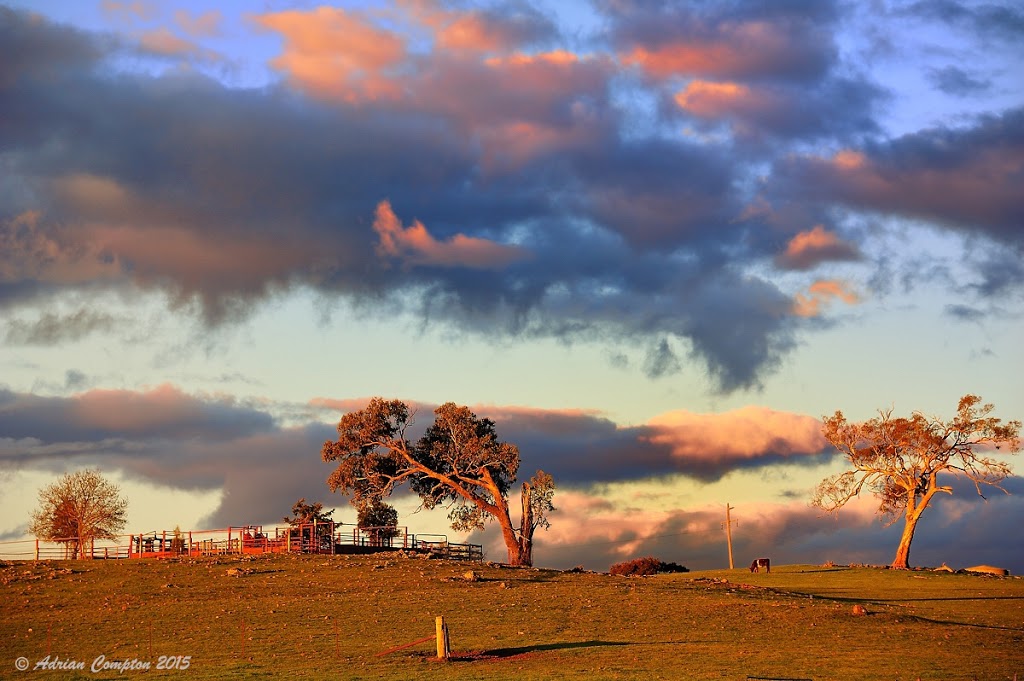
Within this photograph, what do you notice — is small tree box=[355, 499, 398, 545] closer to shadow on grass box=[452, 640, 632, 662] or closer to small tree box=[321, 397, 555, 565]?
small tree box=[321, 397, 555, 565]

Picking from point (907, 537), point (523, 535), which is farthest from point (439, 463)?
point (907, 537)

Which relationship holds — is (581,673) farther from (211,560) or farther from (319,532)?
(319,532)

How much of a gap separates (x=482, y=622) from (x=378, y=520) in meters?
45.8

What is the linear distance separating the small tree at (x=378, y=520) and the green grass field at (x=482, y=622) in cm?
1063

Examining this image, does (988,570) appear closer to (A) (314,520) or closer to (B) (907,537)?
(B) (907,537)

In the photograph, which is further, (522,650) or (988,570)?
(988,570)

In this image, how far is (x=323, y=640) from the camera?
44.4 metres

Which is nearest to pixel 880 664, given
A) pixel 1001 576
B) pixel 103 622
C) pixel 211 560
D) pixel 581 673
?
pixel 581 673

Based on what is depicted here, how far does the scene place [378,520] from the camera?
92.6 m

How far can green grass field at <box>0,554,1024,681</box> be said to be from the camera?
38.2 m

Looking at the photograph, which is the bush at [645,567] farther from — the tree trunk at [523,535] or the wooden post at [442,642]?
the wooden post at [442,642]

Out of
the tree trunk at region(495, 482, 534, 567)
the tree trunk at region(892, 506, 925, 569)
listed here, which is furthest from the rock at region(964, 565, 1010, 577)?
the tree trunk at region(495, 482, 534, 567)

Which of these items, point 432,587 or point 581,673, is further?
point 432,587

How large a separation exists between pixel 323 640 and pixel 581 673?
43.2ft
